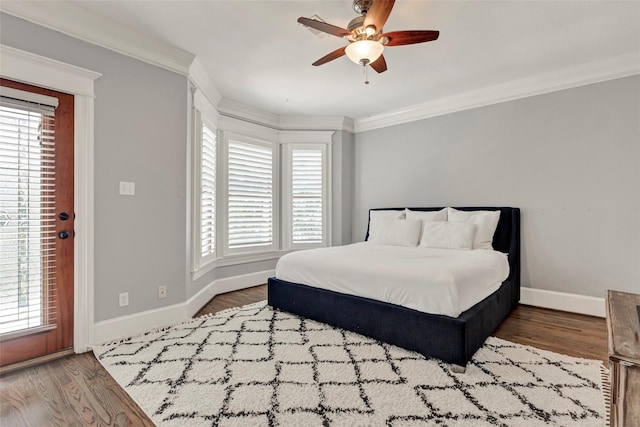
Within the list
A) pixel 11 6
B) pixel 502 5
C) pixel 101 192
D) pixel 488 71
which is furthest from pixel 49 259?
pixel 488 71

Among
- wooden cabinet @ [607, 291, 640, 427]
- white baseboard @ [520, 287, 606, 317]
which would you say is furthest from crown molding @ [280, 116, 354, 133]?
wooden cabinet @ [607, 291, 640, 427]

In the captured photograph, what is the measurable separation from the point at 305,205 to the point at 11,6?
143 inches

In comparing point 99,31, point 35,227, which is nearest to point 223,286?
point 35,227

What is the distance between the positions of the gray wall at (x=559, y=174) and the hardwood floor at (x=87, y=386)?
0.67 m

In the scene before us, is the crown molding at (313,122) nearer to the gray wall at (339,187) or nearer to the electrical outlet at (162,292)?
the gray wall at (339,187)

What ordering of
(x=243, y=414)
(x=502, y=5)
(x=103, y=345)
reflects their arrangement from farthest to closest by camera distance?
(x=103, y=345) < (x=502, y=5) < (x=243, y=414)

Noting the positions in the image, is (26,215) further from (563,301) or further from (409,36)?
(563,301)

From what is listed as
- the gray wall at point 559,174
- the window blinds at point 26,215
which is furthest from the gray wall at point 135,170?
the gray wall at point 559,174

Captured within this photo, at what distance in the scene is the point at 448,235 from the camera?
355cm

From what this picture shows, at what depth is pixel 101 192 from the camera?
254cm

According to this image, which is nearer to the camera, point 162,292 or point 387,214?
point 162,292

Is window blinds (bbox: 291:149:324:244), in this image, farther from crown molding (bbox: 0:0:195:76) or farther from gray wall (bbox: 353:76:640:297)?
crown molding (bbox: 0:0:195:76)

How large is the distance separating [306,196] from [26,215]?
332 centimetres

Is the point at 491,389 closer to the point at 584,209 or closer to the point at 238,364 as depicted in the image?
the point at 238,364
